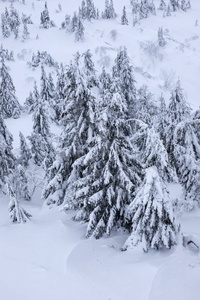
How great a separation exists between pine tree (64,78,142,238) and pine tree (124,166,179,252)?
112cm

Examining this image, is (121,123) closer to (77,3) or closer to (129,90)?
(129,90)

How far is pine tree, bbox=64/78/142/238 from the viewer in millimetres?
9867

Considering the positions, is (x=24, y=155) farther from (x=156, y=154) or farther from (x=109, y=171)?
(x=156, y=154)

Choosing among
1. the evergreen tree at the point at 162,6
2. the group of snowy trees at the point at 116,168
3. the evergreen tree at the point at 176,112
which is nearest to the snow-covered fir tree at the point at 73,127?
the group of snowy trees at the point at 116,168

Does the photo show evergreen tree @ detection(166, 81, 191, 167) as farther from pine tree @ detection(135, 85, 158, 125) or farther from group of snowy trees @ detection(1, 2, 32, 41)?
group of snowy trees @ detection(1, 2, 32, 41)

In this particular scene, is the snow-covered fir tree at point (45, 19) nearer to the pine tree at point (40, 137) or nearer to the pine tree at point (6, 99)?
the pine tree at point (6, 99)

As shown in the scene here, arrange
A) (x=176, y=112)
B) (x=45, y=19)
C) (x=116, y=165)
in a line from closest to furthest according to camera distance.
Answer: (x=116, y=165)
(x=176, y=112)
(x=45, y=19)

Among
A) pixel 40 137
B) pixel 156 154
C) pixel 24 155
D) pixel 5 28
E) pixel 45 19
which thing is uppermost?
pixel 45 19

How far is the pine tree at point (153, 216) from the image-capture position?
8.69 m

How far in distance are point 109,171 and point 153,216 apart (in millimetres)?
2834

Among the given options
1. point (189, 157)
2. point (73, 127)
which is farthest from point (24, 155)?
point (189, 157)

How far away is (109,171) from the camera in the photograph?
411 inches

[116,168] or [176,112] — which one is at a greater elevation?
[176,112]

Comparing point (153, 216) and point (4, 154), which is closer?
point (153, 216)
